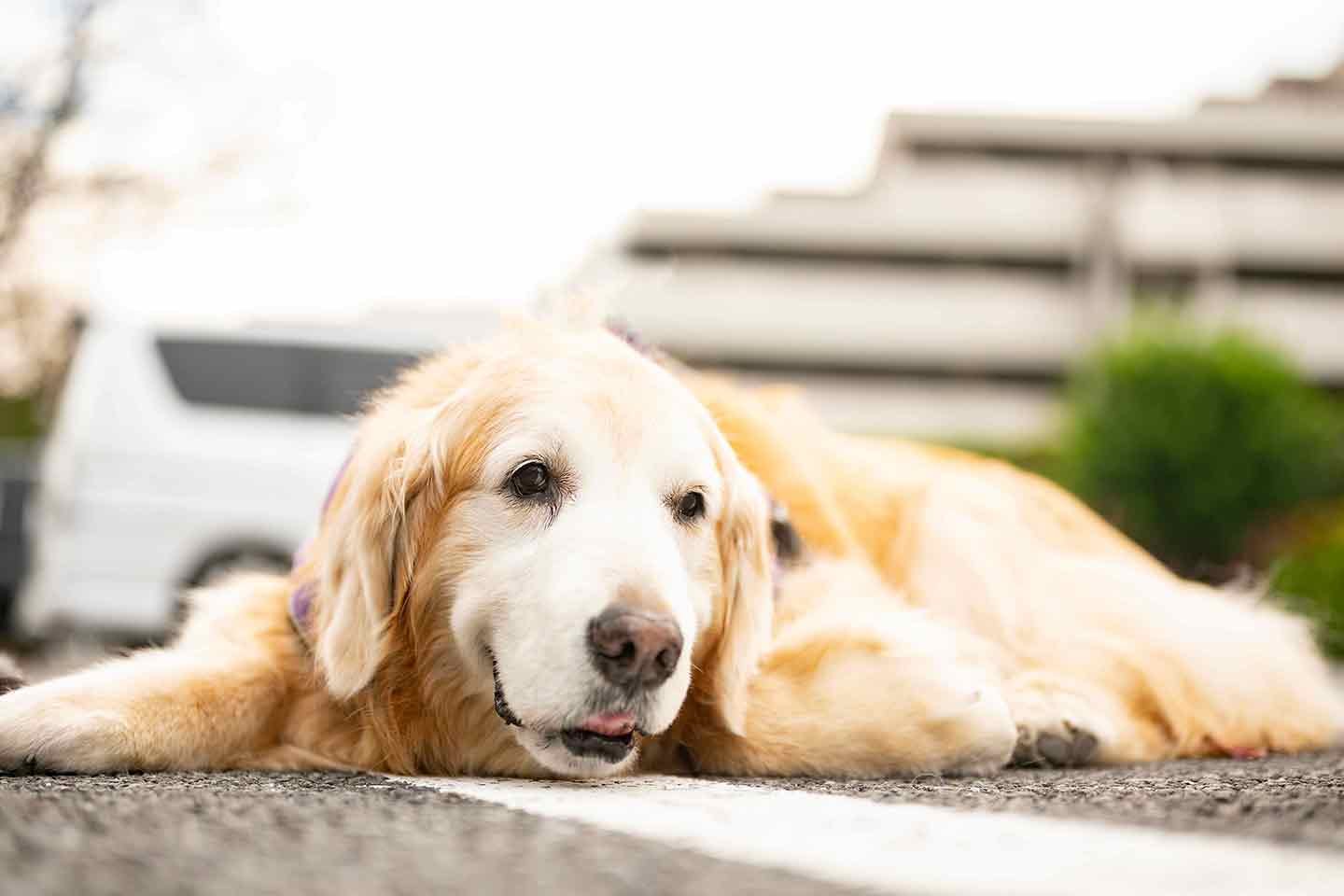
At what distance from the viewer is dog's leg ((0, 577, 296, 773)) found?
2.84m

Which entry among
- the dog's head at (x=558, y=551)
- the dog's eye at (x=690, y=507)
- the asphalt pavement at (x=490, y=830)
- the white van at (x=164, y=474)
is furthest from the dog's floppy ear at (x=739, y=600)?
the white van at (x=164, y=474)

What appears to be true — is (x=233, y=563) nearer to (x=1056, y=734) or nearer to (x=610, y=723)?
(x=1056, y=734)

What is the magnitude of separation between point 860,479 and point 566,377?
1.72 meters

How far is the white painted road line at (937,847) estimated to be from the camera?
5.50 ft

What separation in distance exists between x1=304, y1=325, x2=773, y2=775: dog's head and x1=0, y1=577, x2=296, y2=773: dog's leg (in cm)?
20

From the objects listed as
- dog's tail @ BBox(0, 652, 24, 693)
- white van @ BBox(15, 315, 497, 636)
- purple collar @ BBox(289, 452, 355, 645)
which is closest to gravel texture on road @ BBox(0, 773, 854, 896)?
purple collar @ BBox(289, 452, 355, 645)

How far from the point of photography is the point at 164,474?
9.65m

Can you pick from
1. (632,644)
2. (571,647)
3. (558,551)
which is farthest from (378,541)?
(632,644)

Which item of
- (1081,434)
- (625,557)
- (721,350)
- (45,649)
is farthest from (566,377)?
(721,350)

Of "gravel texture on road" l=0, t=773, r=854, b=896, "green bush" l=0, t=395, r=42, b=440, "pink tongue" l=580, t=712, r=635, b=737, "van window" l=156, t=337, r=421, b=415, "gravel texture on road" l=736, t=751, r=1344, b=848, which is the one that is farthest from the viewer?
"green bush" l=0, t=395, r=42, b=440

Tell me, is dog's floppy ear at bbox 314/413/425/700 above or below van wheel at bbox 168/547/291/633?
above

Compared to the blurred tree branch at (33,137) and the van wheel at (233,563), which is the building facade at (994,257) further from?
the van wheel at (233,563)

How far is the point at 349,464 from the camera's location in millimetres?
3404

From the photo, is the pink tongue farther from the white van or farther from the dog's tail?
the white van
